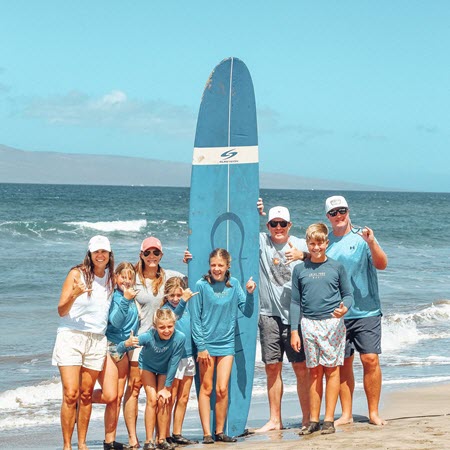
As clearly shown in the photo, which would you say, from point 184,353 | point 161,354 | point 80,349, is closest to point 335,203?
point 184,353

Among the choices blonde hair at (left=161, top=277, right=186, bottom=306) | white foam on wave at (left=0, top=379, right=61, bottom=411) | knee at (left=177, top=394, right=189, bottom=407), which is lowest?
white foam on wave at (left=0, top=379, right=61, bottom=411)

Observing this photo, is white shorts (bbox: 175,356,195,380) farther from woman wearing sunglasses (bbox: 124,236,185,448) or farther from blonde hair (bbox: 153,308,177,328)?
blonde hair (bbox: 153,308,177,328)

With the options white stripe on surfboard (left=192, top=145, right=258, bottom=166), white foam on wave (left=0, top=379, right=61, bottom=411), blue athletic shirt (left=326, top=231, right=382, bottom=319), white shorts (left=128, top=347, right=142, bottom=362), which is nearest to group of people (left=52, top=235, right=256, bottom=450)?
white shorts (left=128, top=347, right=142, bottom=362)

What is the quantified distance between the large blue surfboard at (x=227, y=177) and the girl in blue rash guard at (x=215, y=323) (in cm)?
54

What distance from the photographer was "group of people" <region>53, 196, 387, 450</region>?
4816 mm

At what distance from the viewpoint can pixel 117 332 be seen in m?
4.93

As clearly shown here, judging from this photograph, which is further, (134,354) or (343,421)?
(343,421)

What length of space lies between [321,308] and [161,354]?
100 centimetres

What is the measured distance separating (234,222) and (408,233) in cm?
2950

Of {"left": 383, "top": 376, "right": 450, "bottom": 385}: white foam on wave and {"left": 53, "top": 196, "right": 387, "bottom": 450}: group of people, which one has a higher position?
{"left": 53, "top": 196, "right": 387, "bottom": 450}: group of people

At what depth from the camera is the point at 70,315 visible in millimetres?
4773

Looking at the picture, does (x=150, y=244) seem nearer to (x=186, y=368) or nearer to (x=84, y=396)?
(x=186, y=368)

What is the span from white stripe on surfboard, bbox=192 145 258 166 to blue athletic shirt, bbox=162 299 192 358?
4.35ft

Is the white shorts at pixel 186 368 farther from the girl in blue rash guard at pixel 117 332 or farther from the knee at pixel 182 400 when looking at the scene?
the girl in blue rash guard at pixel 117 332
